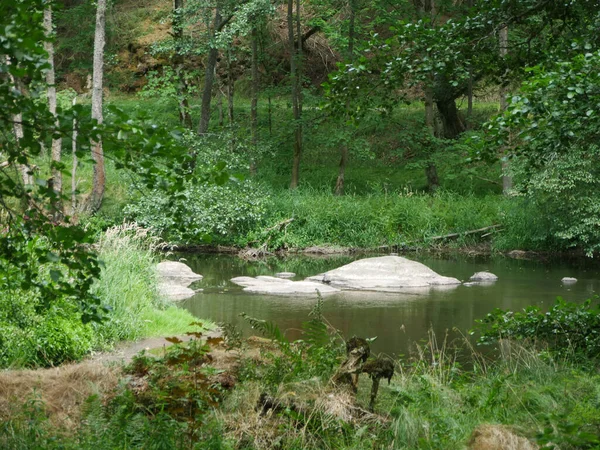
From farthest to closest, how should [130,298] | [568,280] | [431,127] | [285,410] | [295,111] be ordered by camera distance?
[295,111] < [431,127] < [568,280] < [130,298] < [285,410]

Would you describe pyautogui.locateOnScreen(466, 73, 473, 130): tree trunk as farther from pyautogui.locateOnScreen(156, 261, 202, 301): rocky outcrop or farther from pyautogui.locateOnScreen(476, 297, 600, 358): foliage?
pyautogui.locateOnScreen(476, 297, 600, 358): foliage

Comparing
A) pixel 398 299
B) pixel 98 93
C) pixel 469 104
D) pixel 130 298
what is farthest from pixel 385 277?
pixel 469 104

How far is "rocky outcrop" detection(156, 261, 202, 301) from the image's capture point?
49.5 feet

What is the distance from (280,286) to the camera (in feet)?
51.8

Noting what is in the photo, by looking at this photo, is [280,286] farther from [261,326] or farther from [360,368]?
[360,368]

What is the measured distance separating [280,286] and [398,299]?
2476mm

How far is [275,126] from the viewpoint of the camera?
103ft

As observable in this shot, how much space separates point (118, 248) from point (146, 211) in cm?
1069

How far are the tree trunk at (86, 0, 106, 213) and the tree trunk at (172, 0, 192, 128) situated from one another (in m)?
2.58

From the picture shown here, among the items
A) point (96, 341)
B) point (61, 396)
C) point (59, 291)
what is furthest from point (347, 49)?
point (59, 291)

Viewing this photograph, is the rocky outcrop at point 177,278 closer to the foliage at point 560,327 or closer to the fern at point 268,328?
the fern at point 268,328

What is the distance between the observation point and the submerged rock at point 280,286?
15469mm

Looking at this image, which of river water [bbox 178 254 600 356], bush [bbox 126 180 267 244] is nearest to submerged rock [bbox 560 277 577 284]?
river water [bbox 178 254 600 356]

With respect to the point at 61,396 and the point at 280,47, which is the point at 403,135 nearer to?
the point at 280,47
